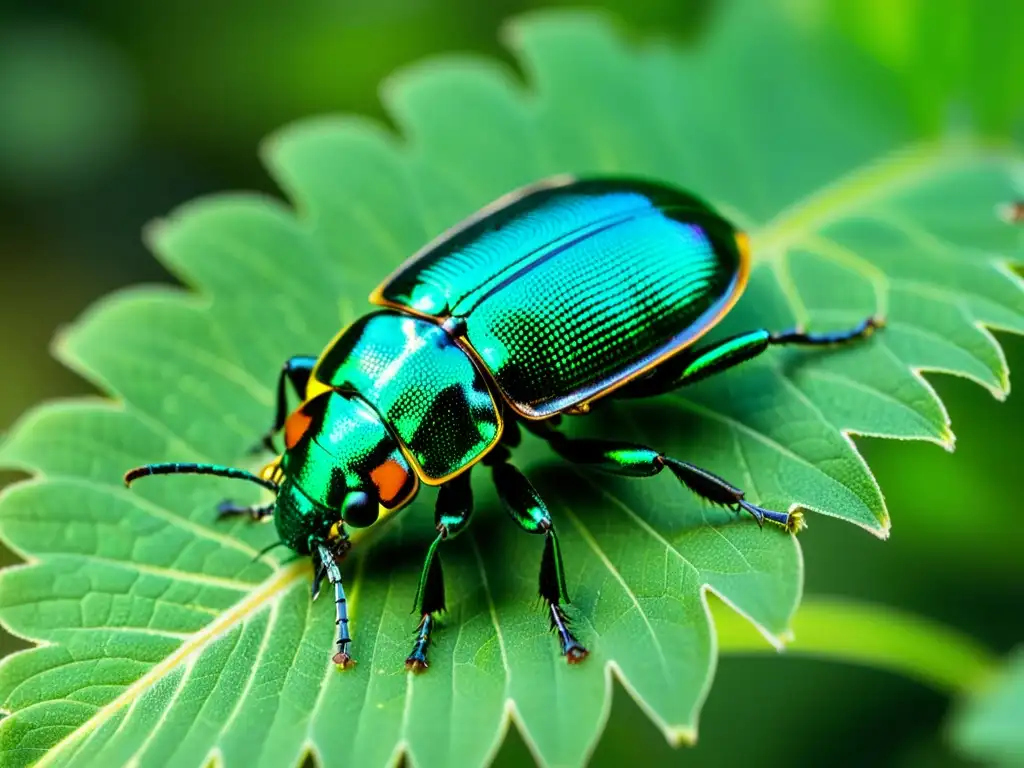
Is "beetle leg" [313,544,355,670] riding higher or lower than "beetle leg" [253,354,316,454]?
lower

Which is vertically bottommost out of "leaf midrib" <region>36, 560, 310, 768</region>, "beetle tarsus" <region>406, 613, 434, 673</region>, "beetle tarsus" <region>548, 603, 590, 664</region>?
"beetle tarsus" <region>548, 603, 590, 664</region>

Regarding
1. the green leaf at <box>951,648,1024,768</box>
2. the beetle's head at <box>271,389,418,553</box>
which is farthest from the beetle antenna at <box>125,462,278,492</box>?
the green leaf at <box>951,648,1024,768</box>

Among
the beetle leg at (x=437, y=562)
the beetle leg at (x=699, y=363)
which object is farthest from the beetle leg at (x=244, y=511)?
the beetle leg at (x=699, y=363)

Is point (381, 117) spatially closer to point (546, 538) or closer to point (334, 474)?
point (334, 474)

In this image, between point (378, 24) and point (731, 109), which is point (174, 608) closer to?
point (731, 109)

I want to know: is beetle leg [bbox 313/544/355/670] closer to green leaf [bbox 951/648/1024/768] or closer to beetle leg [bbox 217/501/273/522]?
beetle leg [bbox 217/501/273/522]

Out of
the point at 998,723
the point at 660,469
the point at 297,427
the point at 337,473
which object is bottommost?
the point at 998,723

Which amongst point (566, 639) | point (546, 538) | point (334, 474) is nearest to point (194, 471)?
point (334, 474)
